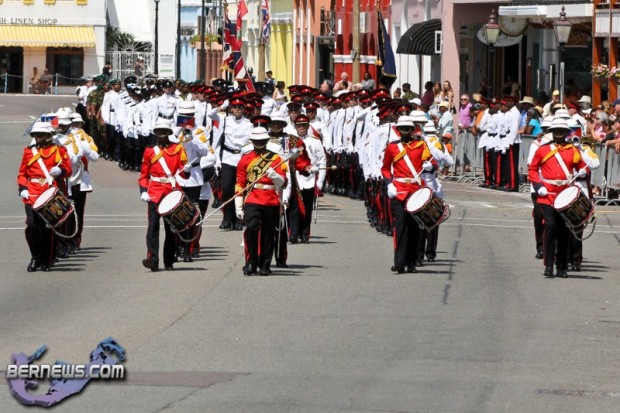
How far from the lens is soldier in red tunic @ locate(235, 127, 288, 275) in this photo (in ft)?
63.2

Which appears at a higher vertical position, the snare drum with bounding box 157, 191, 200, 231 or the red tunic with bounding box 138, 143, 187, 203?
the red tunic with bounding box 138, 143, 187, 203

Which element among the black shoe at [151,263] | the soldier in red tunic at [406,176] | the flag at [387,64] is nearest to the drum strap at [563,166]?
the soldier in red tunic at [406,176]

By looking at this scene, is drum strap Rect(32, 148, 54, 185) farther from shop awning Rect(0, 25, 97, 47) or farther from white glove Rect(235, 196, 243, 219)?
shop awning Rect(0, 25, 97, 47)

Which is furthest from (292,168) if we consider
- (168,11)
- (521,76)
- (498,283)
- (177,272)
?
(168,11)

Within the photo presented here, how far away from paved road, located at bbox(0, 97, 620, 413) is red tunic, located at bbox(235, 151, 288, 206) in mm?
862

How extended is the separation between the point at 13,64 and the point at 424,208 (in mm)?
75802

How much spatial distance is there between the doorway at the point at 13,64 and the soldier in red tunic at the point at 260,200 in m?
74.5

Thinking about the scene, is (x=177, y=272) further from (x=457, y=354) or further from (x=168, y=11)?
(x=168, y=11)

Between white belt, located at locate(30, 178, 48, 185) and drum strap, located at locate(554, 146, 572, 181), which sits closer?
drum strap, located at locate(554, 146, 572, 181)

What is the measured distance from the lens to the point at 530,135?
109 ft

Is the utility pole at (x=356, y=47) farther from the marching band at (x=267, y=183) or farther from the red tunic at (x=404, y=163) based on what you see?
the red tunic at (x=404, y=163)

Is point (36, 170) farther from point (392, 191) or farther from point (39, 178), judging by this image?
point (392, 191)

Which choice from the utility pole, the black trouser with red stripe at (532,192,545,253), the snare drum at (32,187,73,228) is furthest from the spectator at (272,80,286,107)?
the snare drum at (32,187,73,228)

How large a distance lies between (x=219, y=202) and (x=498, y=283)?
9.65 meters
